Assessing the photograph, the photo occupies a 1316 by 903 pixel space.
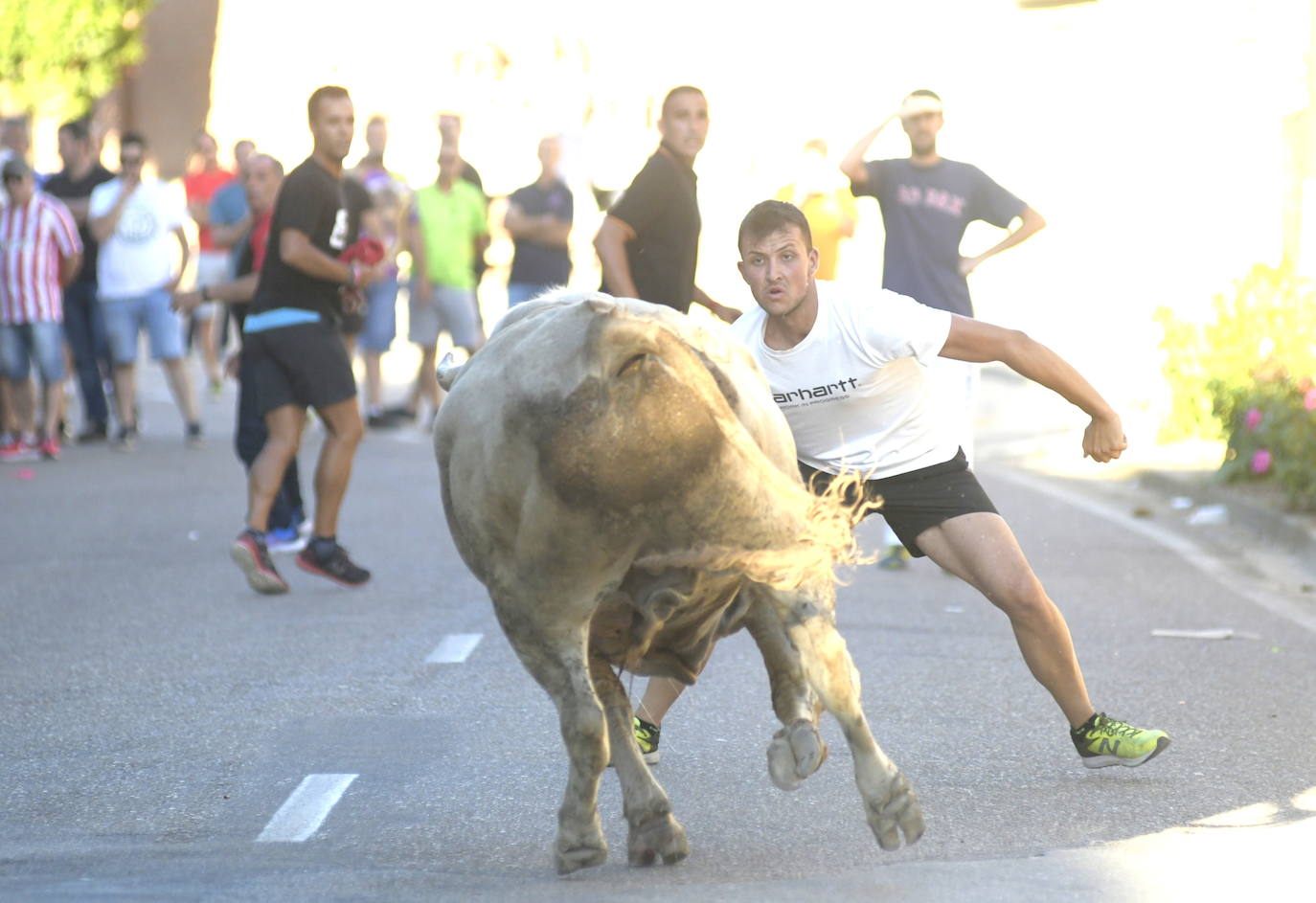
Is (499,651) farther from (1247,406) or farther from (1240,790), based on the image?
(1247,406)

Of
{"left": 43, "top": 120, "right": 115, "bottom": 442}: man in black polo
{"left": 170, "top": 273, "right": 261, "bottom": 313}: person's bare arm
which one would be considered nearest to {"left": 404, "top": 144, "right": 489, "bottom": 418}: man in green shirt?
{"left": 43, "top": 120, "right": 115, "bottom": 442}: man in black polo

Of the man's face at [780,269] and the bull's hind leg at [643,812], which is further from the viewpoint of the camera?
the man's face at [780,269]

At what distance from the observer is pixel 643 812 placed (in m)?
4.81

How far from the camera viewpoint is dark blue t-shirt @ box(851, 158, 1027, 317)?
9.46 metres

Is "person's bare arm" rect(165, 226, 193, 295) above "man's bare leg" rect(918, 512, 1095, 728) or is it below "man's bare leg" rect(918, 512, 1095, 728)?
below

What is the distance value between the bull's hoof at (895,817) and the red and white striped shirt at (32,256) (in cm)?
1112

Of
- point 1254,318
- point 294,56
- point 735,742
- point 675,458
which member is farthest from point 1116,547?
point 294,56

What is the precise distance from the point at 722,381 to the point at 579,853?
1171mm

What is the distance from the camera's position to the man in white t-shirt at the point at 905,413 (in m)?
5.48

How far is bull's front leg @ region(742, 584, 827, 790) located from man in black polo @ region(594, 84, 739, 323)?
3.36m

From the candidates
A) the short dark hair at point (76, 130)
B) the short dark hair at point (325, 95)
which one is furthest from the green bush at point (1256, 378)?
the short dark hair at point (76, 130)

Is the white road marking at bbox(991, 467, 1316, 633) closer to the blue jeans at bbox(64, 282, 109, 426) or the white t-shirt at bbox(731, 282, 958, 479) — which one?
the white t-shirt at bbox(731, 282, 958, 479)

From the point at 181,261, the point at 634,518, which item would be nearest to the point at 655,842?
the point at 634,518

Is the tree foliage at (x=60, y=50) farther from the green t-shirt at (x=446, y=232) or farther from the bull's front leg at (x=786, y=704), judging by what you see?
the bull's front leg at (x=786, y=704)
